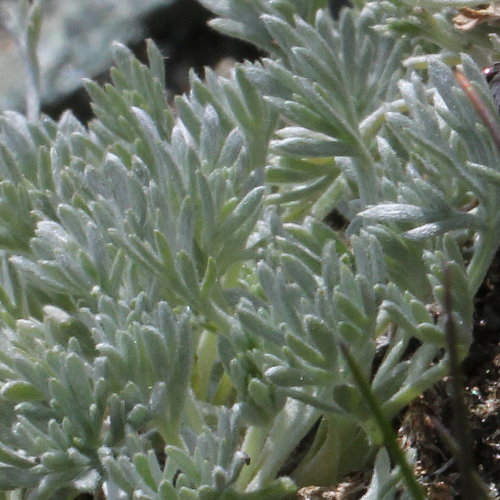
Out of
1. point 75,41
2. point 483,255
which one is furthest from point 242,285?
point 75,41

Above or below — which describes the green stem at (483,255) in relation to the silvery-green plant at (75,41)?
above

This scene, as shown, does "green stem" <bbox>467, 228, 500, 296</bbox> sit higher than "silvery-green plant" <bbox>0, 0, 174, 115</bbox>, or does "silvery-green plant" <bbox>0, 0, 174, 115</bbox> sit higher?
"green stem" <bbox>467, 228, 500, 296</bbox>

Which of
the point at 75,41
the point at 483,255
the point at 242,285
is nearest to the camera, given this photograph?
the point at 483,255

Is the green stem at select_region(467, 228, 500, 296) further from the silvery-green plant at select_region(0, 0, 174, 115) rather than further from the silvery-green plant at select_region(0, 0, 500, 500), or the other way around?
the silvery-green plant at select_region(0, 0, 174, 115)

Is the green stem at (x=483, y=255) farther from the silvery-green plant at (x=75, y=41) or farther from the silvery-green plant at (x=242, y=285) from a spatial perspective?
the silvery-green plant at (x=75, y=41)

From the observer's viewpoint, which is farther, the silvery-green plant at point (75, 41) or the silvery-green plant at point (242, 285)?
→ the silvery-green plant at point (75, 41)

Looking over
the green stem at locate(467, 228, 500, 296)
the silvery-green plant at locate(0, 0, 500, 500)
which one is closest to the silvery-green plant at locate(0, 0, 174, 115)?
the silvery-green plant at locate(0, 0, 500, 500)

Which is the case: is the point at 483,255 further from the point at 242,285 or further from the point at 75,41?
the point at 75,41

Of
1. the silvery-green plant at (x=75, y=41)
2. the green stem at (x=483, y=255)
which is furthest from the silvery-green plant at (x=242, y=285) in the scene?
the silvery-green plant at (x=75, y=41)

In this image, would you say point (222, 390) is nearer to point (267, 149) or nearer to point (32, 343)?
point (32, 343)
